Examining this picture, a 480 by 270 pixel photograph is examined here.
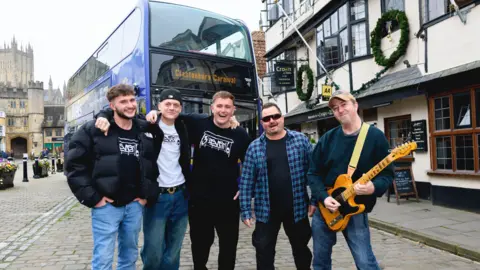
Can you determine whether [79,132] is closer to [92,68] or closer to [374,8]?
[92,68]

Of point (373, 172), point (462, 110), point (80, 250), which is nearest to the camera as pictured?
point (373, 172)

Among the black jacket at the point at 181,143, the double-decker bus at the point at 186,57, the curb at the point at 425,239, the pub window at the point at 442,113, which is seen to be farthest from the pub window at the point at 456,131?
the black jacket at the point at 181,143

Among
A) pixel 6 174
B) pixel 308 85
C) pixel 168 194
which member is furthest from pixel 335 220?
pixel 6 174

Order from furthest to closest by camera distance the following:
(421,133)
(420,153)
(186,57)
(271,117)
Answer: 1. (420,153)
2. (421,133)
3. (186,57)
4. (271,117)

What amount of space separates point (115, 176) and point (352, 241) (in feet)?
6.59

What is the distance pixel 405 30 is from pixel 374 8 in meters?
1.90

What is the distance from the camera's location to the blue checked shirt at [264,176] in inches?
134

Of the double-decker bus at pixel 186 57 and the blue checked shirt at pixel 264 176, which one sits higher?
the double-decker bus at pixel 186 57

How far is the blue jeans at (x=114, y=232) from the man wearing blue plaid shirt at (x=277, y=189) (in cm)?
99

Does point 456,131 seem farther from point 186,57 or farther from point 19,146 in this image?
point 19,146

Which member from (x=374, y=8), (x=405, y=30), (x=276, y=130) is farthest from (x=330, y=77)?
(x=276, y=130)

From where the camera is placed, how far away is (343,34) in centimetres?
1256

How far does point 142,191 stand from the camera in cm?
332

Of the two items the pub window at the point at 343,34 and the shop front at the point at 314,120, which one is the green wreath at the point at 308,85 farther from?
the pub window at the point at 343,34
